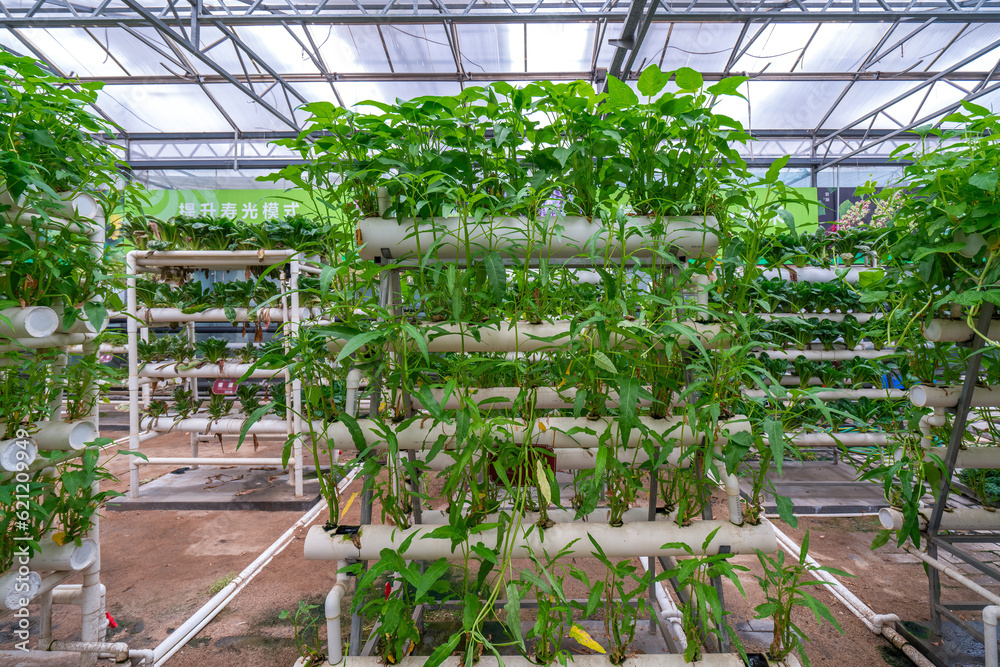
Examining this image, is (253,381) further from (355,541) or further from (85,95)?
(355,541)

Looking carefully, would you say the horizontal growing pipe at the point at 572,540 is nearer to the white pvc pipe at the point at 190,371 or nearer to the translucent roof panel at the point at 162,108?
the white pvc pipe at the point at 190,371

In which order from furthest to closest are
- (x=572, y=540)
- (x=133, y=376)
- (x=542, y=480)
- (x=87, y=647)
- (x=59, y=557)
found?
(x=133, y=376) → (x=87, y=647) → (x=59, y=557) → (x=572, y=540) → (x=542, y=480)

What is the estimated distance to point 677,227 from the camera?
114 centimetres

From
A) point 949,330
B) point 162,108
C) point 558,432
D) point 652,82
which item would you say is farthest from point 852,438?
point 162,108

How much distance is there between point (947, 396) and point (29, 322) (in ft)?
9.09

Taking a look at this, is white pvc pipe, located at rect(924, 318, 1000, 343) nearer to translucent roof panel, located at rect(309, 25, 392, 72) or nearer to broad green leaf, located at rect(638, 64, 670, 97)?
broad green leaf, located at rect(638, 64, 670, 97)

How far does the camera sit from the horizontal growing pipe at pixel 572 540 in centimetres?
105

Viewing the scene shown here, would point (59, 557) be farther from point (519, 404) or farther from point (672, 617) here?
point (672, 617)

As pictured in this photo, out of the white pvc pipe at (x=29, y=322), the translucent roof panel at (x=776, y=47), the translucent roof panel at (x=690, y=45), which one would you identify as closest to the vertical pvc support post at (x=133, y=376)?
the white pvc pipe at (x=29, y=322)

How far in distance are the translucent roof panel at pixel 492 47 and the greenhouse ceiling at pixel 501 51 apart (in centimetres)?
1

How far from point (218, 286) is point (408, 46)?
349cm

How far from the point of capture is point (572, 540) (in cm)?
106

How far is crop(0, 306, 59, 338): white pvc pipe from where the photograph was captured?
1.16 m

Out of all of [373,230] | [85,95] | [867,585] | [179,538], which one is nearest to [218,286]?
[179,538]
